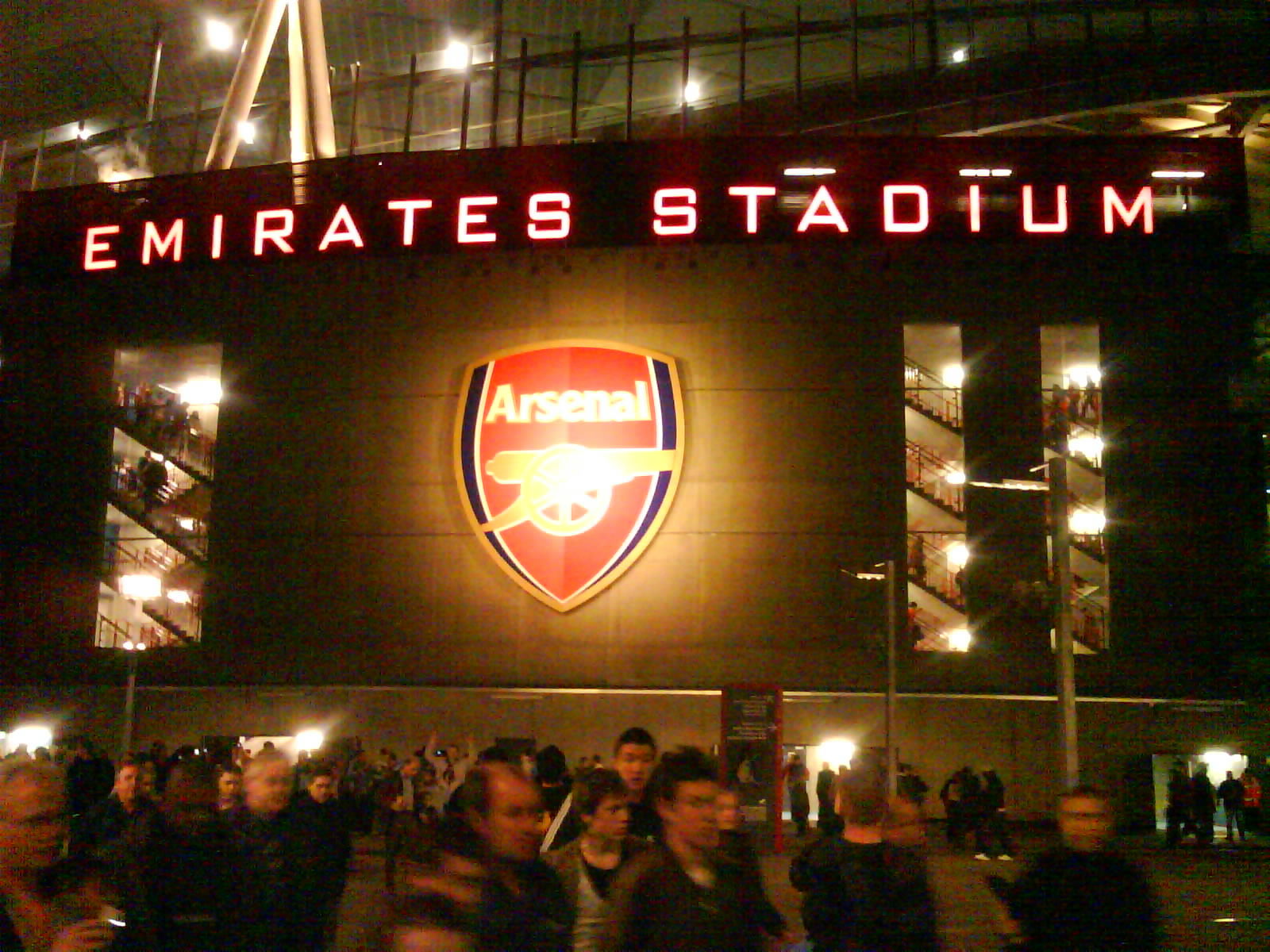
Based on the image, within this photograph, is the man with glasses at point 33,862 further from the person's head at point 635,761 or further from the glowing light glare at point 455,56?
the glowing light glare at point 455,56

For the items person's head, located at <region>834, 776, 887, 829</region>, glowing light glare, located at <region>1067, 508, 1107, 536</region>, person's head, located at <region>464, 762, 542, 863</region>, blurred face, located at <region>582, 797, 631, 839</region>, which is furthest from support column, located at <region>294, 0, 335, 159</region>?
person's head, located at <region>464, 762, 542, 863</region>

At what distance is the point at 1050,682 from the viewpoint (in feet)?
88.2

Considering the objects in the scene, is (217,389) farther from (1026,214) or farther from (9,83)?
(1026,214)

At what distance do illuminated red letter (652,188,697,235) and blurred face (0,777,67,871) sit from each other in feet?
82.3

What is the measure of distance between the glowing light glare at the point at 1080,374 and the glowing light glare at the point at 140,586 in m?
21.2

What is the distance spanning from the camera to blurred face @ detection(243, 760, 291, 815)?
20.2ft

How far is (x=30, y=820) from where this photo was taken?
Result: 445 centimetres

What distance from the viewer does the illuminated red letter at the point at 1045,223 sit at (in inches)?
1128

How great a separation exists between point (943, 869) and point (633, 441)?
10.9 meters

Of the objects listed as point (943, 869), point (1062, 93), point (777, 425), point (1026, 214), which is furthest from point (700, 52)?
point (943, 869)

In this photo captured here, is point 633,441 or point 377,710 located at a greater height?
point 633,441

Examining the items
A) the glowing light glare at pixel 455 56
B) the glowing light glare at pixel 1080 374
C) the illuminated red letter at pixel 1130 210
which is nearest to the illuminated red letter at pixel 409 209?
the glowing light glare at pixel 455 56

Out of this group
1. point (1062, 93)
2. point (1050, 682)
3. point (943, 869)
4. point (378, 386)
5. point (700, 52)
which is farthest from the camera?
point (700, 52)

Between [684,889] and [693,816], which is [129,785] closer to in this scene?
[693,816]
